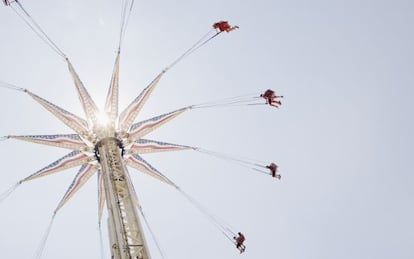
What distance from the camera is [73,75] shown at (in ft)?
69.3

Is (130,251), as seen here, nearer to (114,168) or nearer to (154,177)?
(114,168)

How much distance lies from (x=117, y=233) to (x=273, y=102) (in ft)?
31.6

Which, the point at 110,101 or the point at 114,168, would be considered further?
the point at 110,101

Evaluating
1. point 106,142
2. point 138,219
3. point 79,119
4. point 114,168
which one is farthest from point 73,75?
point 138,219

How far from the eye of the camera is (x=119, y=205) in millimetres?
16500

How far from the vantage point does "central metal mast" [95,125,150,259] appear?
15.3 metres

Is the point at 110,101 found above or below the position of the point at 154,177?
above

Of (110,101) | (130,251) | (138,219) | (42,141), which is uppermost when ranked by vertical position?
(110,101)

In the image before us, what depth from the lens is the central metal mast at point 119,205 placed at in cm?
1530

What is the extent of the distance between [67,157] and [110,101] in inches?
107

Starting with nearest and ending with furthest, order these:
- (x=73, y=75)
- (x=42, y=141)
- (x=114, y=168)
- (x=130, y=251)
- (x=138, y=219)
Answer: (x=130, y=251) < (x=138, y=219) < (x=114, y=168) < (x=42, y=141) < (x=73, y=75)

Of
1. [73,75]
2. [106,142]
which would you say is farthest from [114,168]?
[73,75]

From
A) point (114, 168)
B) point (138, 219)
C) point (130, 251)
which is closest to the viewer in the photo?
point (130, 251)

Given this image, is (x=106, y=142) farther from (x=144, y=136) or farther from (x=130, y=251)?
(x=130, y=251)
